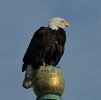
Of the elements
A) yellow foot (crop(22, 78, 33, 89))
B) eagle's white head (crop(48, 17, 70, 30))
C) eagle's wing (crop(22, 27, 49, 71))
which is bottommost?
yellow foot (crop(22, 78, 33, 89))

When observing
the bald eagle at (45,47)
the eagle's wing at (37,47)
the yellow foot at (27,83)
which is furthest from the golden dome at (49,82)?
the eagle's wing at (37,47)

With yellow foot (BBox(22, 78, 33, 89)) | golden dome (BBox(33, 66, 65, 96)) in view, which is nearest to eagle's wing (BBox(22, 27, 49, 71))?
yellow foot (BBox(22, 78, 33, 89))

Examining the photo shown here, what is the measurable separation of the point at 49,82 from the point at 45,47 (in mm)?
3318

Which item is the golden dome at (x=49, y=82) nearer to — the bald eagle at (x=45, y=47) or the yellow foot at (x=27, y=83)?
the yellow foot at (x=27, y=83)

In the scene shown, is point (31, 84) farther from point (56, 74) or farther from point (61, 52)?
point (61, 52)

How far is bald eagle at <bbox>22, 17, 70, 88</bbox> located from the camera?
15.9m

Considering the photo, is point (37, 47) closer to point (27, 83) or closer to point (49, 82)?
point (27, 83)

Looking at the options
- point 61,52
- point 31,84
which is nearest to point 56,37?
point 61,52

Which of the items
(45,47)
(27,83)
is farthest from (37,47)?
(27,83)

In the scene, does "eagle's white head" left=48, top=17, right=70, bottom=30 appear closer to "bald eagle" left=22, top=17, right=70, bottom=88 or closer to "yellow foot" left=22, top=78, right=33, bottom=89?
"bald eagle" left=22, top=17, right=70, bottom=88

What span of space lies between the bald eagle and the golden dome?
112 centimetres

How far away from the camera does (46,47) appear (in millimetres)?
17000

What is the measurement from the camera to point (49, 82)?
13.8 metres

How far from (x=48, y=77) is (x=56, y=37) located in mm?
3945
